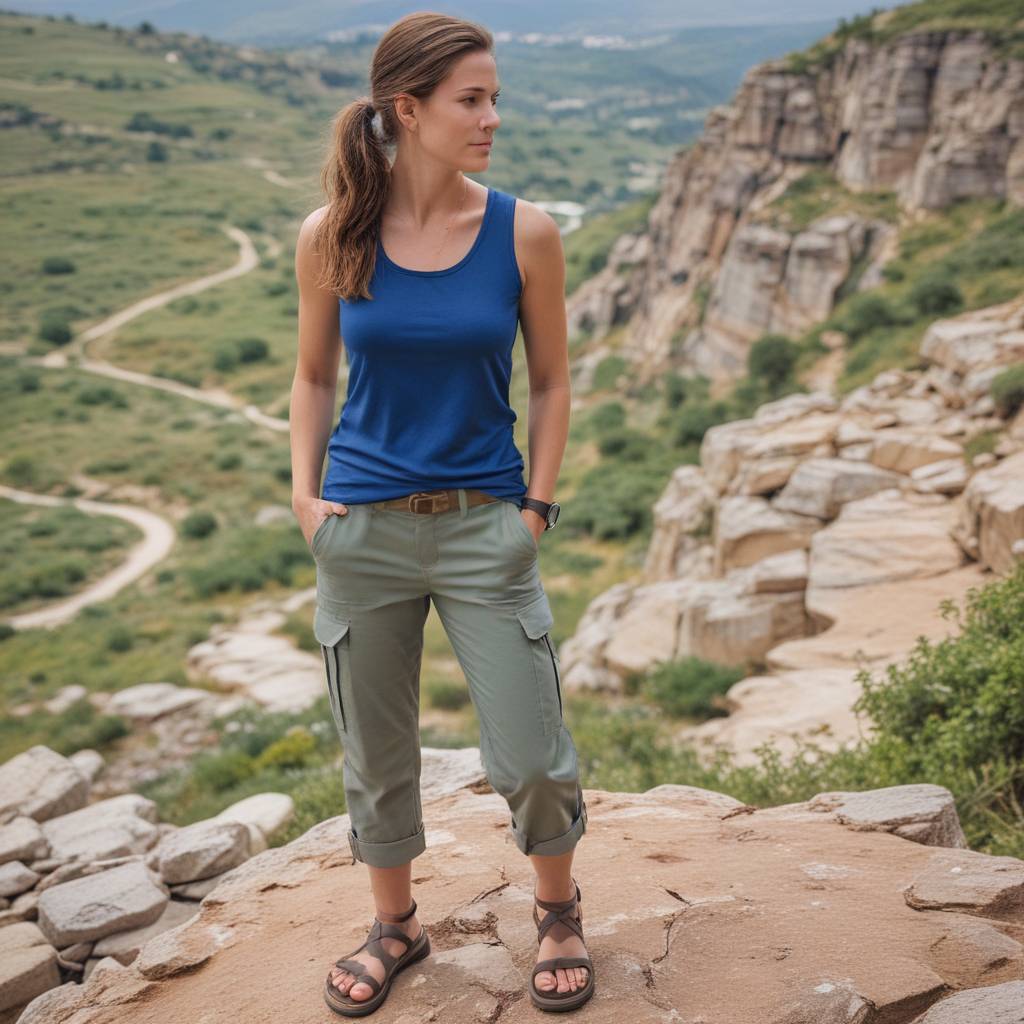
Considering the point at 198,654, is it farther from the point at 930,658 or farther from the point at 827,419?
the point at 930,658

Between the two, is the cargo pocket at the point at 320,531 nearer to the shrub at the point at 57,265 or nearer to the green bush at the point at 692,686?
the green bush at the point at 692,686

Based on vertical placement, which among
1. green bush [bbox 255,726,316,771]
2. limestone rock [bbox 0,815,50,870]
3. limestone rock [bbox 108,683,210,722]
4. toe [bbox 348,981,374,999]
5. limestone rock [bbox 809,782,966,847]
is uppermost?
toe [bbox 348,981,374,999]

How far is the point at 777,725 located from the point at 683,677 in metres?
2.50

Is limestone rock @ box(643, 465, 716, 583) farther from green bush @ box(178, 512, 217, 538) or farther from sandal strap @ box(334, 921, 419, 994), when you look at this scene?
green bush @ box(178, 512, 217, 538)

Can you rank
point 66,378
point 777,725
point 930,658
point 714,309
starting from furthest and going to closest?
point 66,378
point 714,309
point 777,725
point 930,658

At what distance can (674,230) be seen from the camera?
119 ft

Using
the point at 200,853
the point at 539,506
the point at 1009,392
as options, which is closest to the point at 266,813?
the point at 200,853

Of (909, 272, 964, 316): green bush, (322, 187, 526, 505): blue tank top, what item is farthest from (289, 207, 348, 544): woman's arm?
(909, 272, 964, 316): green bush

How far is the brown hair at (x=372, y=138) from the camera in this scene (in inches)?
104

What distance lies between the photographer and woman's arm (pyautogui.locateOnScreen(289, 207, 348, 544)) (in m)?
2.88

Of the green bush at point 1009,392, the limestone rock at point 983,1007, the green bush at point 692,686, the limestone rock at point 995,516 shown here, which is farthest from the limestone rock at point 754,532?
the limestone rock at point 983,1007

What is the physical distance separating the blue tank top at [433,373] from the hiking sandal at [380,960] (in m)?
1.46

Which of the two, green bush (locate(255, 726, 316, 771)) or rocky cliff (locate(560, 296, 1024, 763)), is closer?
rocky cliff (locate(560, 296, 1024, 763))

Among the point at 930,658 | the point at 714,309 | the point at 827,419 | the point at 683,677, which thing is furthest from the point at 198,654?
the point at 714,309
